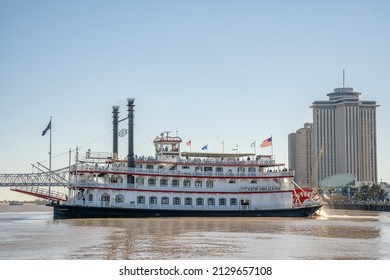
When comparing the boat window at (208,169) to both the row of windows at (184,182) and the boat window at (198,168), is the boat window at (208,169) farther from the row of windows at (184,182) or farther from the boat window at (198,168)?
the row of windows at (184,182)

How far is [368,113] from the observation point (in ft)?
516

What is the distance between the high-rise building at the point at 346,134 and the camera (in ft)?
515

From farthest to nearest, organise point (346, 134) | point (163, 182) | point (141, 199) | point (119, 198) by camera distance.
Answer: point (346, 134)
point (163, 182)
point (141, 199)
point (119, 198)

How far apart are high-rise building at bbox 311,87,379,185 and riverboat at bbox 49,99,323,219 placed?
339ft

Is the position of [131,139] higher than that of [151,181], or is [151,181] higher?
[131,139]

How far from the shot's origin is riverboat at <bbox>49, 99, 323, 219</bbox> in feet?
156

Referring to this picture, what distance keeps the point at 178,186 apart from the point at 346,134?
405 feet

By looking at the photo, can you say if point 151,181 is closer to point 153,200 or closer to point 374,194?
point 153,200

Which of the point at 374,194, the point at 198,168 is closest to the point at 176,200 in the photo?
the point at 198,168

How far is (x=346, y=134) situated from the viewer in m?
166

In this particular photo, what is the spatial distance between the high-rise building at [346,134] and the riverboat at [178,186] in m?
103

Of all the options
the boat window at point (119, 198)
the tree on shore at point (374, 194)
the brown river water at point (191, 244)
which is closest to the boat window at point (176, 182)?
the boat window at point (119, 198)
